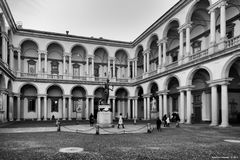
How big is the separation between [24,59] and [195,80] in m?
24.7

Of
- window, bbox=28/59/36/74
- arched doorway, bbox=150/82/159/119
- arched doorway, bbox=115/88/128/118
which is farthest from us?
arched doorway, bbox=115/88/128/118

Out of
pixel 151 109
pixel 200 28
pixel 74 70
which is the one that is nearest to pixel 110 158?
pixel 200 28

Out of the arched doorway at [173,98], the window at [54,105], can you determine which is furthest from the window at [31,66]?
the arched doorway at [173,98]

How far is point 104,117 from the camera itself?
18016mm

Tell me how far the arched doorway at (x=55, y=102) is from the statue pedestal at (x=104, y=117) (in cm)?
1567

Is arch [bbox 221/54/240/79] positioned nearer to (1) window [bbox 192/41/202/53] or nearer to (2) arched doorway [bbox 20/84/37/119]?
(1) window [bbox 192/41/202/53]

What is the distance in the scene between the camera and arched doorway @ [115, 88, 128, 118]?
36531mm

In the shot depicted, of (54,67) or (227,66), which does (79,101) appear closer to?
(54,67)

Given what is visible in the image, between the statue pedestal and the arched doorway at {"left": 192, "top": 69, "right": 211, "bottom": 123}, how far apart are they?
10.6m

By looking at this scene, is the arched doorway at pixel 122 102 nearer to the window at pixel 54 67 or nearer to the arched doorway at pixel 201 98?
the window at pixel 54 67

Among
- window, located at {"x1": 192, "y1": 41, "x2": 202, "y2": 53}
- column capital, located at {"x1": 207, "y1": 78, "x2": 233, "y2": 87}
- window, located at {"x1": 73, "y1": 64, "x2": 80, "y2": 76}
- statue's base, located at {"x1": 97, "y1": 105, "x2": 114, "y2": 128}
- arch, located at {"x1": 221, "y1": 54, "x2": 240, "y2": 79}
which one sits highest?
window, located at {"x1": 192, "y1": 41, "x2": 202, "y2": 53}

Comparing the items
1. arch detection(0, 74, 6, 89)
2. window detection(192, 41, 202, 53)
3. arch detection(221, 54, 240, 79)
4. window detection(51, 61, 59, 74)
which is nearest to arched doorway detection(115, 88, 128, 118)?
window detection(51, 61, 59, 74)

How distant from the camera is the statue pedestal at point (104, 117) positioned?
17938 mm

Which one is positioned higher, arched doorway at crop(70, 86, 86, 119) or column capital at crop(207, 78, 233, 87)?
column capital at crop(207, 78, 233, 87)
